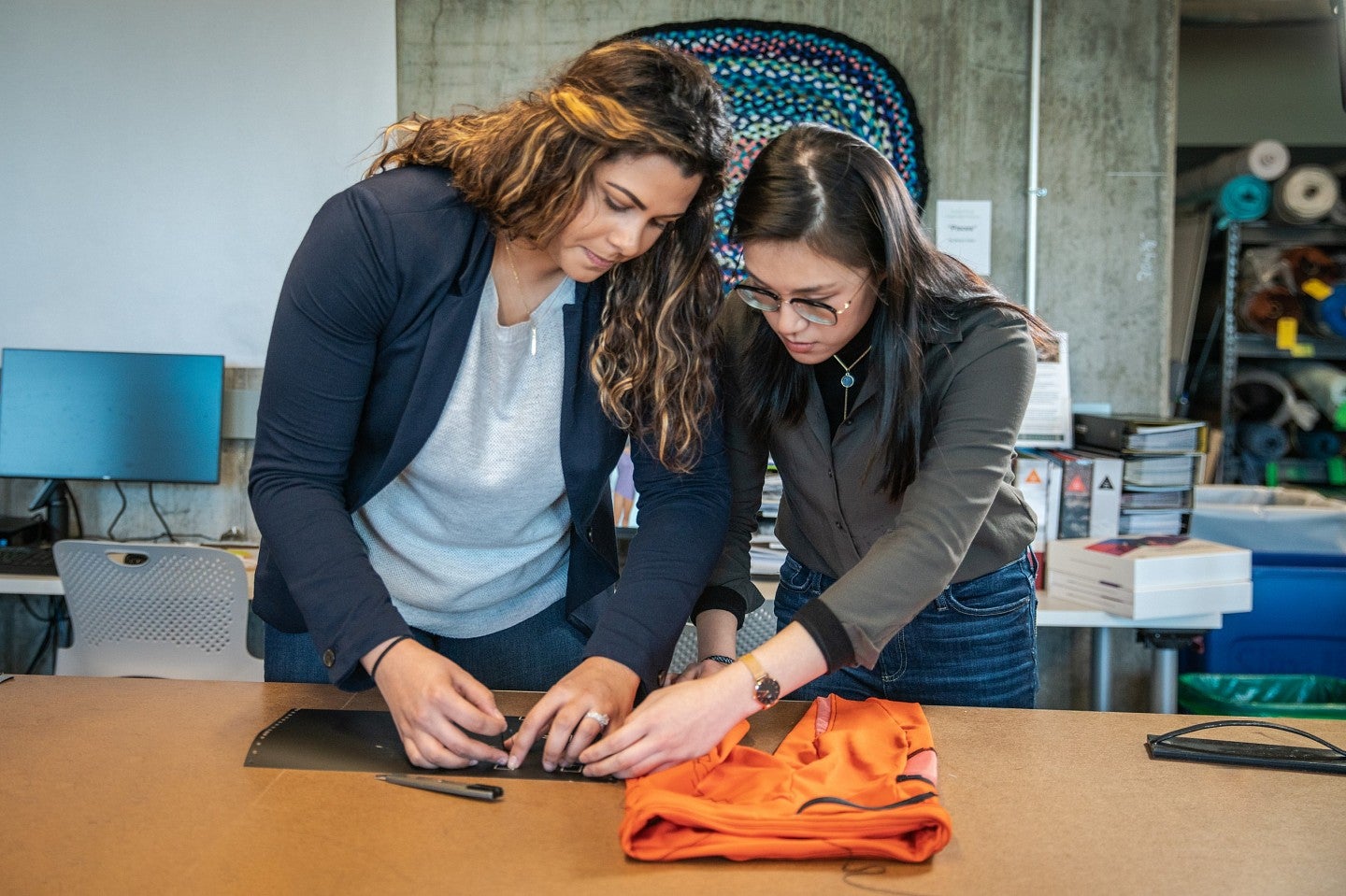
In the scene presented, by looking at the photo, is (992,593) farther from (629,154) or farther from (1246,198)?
(1246,198)

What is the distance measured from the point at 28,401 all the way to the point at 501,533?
2411mm

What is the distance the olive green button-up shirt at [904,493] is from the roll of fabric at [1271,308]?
323 cm

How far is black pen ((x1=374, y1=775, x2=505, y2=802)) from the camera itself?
3.65 ft

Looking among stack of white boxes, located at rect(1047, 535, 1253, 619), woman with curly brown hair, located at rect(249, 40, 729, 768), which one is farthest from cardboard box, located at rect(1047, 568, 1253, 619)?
woman with curly brown hair, located at rect(249, 40, 729, 768)

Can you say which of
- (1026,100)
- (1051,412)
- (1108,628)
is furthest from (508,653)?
(1026,100)

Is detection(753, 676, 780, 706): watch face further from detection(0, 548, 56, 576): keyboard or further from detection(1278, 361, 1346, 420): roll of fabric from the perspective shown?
detection(1278, 361, 1346, 420): roll of fabric

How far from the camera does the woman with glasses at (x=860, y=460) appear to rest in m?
1.21

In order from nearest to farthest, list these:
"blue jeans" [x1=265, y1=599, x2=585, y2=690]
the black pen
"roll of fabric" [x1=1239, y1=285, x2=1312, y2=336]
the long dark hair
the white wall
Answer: the black pen → the long dark hair → "blue jeans" [x1=265, y1=599, x2=585, y2=690] → the white wall → "roll of fabric" [x1=1239, y1=285, x2=1312, y2=336]

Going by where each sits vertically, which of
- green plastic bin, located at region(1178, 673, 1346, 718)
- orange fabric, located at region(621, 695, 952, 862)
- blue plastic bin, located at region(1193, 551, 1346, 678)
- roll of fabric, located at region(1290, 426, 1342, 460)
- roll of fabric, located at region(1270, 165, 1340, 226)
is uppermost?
roll of fabric, located at region(1270, 165, 1340, 226)

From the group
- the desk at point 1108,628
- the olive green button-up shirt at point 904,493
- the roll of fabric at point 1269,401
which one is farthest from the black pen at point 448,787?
the roll of fabric at point 1269,401

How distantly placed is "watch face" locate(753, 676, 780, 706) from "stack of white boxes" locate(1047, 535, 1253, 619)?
168 cm

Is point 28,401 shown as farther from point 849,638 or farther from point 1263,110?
point 1263,110

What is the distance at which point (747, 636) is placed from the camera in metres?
2.16

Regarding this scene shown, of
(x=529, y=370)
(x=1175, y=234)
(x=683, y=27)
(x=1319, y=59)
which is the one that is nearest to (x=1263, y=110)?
(x=1319, y=59)
